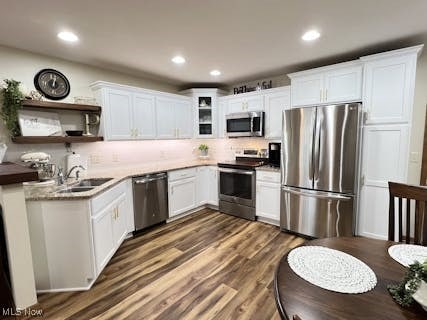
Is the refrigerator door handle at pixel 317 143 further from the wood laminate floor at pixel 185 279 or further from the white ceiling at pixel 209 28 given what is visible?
the wood laminate floor at pixel 185 279

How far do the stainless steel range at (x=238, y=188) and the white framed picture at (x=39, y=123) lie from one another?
97.1 inches

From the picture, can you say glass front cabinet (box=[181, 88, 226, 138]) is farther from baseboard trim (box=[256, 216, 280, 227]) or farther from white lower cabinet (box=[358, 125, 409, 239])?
white lower cabinet (box=[358, 125, 409, 239])

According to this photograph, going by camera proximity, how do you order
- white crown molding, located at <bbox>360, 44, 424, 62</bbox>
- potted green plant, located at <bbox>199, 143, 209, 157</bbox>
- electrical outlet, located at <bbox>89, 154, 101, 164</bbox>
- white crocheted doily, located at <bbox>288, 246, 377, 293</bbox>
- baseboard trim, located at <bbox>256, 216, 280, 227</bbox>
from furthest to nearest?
potted green plant, located at <bbox>199, 143, 209, 157</bbox>, baseboard trim, located at <bbox>256, 216, 280, 227</bbox>, electrical outlet, located at <bbox>89, 154, 101, 164</bbox>, white crown molding, located at <bbox>360, 44, 424, 62</bbox>, white crocheted doily, located at <bbox>288, 246, 377, 293</bbox>

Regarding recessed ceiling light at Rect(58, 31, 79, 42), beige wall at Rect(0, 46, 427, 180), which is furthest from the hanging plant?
recessed ceiling light at Rect(58, 31, 79, 42)

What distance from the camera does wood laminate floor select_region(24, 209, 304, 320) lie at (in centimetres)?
179

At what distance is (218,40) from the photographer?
2.44 meters

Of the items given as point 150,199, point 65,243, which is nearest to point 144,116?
point 150,199

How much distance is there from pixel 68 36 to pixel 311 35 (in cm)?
256

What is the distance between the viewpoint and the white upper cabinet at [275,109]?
352cm

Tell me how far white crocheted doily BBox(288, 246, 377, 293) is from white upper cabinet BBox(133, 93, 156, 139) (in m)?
2.96

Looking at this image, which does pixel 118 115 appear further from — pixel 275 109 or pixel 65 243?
pixel 275 109

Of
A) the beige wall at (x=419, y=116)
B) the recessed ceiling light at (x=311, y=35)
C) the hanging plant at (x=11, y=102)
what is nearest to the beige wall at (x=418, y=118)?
the beige wall at (x=419, y=116)

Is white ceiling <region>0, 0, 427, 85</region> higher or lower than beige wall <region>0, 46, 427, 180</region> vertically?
higher

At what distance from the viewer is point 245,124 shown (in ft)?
12.9
